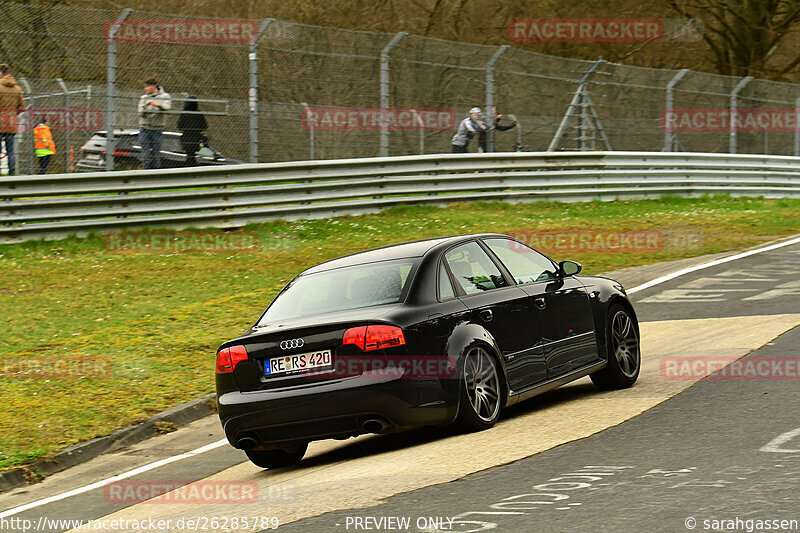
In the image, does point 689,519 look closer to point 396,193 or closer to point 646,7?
point 396,193

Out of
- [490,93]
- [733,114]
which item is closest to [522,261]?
[490,93]

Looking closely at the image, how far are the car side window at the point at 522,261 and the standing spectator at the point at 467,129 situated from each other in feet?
43.5

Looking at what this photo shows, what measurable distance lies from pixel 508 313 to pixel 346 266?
121 centimetres

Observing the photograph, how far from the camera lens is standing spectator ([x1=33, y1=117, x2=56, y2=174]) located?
55.9 feet

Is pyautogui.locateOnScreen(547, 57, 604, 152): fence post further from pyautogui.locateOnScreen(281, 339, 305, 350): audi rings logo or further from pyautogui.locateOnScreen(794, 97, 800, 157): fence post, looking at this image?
pyautogui.locateOnScreen(281, 339, 305, 350): audi rings logo

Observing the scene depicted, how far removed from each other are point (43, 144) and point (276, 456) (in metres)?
10.7

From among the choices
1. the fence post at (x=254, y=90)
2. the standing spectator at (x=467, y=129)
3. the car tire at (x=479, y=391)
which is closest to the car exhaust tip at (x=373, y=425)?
the car tire at (x=479, y=391)

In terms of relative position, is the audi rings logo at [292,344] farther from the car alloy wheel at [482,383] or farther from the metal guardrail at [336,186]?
the metal guardrail at [336,186]

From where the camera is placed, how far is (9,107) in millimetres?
16828

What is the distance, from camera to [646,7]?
35.8 m

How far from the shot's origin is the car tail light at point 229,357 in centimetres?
761

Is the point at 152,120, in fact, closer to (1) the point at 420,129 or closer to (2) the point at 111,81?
(2) the point at 111,81

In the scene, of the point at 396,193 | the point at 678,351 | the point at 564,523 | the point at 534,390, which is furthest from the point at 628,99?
the point at 564,523

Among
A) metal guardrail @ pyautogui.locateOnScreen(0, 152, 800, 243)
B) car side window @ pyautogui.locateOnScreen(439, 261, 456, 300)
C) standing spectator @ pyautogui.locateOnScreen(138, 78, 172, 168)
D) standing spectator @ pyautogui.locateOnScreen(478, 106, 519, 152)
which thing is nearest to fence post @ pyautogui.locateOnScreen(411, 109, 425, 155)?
metal guardrail @ pyautogui.locateOnScreen(0, 152, 800, 243)
